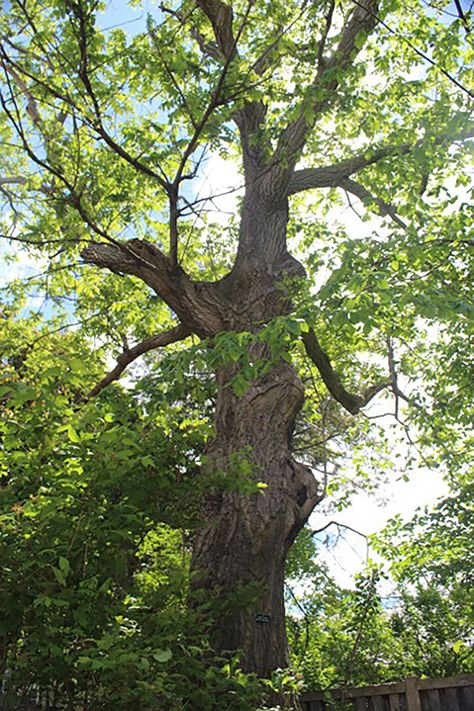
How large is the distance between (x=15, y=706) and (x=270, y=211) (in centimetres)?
617

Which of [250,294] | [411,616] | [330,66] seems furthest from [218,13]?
[411,616]

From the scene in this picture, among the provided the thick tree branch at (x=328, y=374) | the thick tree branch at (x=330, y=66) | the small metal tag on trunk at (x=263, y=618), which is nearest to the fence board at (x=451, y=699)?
the small metal tag on trunk at (x=263, y=618)

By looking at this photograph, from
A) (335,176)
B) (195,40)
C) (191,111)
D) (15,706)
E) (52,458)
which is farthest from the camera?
(195,40)

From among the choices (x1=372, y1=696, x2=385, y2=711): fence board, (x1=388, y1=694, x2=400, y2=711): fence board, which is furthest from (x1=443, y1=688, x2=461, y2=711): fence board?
(x1=372, y1=696, x2=385, y2=711): fence board

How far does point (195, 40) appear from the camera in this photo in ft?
29.2

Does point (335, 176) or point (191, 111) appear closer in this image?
point (191, 111)

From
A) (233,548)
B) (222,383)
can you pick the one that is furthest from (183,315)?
(233,548)

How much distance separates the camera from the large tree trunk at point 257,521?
4758 mm

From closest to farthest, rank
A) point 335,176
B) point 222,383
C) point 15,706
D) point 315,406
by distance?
point 15,706 < point 222,383 < point 335,176 < point 315,406

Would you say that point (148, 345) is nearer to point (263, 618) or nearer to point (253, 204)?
point (253, 204)

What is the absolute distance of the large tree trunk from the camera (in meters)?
4.76

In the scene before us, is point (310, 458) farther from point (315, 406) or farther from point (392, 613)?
point (392, 613)

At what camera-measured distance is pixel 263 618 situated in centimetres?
492

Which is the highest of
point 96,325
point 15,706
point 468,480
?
point 96,325
